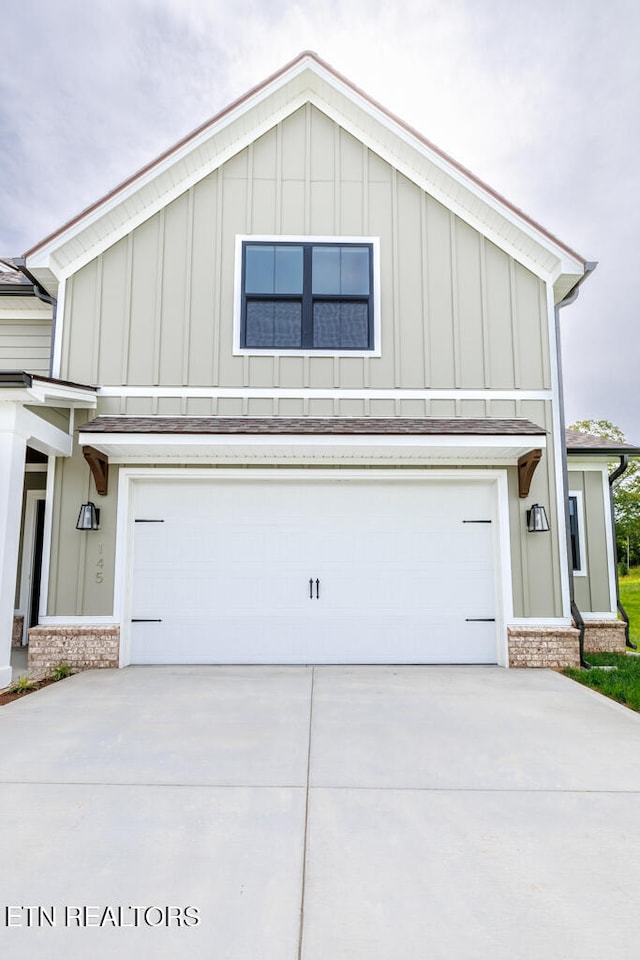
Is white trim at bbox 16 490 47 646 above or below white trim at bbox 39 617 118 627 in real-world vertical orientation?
above

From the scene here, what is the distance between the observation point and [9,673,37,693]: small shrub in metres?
5.74

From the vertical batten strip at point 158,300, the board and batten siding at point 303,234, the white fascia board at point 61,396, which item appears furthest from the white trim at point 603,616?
the white fascia board at point 61,396

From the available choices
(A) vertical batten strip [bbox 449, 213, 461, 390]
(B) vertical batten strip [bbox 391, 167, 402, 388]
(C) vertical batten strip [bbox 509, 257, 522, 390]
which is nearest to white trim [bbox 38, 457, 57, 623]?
(B) vertical batten strip [bbox 391, 167, 402, 388]

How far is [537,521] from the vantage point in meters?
6.86

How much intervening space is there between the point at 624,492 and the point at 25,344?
27792 mm

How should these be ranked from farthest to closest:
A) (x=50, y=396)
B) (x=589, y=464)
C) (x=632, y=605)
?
(x=632, y=605) < (x=589, y=464) < (x=50, y=396)

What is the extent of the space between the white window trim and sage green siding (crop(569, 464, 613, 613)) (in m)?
3.98

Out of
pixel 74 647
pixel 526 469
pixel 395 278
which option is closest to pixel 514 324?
pixel 395 278

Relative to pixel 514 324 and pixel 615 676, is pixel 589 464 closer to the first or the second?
pixel 514 324

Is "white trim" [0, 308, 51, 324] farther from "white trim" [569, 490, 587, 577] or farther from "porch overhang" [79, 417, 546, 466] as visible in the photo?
"white trim" [569, 490, 587, 577]

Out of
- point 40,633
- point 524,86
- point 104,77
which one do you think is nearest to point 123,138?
point 104,77

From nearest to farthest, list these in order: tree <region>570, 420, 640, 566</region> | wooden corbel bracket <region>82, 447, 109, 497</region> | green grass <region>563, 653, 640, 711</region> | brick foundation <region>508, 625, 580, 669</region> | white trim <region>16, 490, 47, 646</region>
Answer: green grass <region>563, 653, 640, 711</region> < wooden corbel bracket <region>82, 447, 109, 497</region> < brick foundation <region>508, 625, 580, 669</region> < white trim <region>16, 490, 47, 646</region> < tree <region>570, 420, 640, 566</region>

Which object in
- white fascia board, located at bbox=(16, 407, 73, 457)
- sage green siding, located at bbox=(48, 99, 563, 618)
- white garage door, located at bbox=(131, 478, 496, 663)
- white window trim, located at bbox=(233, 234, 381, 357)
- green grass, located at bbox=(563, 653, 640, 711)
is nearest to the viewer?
green grass, located at bbox=(563, 653, 640, 711)

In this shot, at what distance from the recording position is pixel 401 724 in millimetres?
4617
